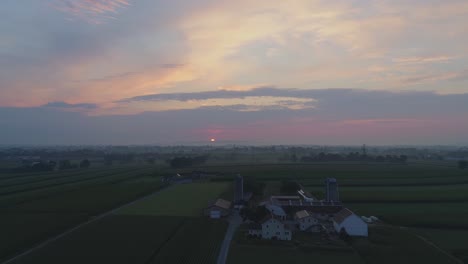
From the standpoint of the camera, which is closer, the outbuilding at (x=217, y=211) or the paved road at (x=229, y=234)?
the paved road at (x=229, y=234)

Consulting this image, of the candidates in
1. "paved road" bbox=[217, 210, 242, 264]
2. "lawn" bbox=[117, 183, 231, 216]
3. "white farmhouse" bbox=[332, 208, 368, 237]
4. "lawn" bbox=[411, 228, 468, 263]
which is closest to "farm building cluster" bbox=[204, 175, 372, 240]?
"white farmhouse" bbox=[332, 208, 368, 237]

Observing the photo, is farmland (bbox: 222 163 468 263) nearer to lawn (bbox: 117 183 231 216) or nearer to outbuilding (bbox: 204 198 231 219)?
outbuilding (bbox: 204 198 231 219)

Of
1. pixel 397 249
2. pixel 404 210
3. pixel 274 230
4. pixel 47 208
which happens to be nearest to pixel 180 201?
pixel 47 208

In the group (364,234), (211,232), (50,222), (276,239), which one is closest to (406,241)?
(364,234)

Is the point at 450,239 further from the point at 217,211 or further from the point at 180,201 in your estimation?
the point at 180,201

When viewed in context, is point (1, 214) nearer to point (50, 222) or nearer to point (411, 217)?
point (50, 222)

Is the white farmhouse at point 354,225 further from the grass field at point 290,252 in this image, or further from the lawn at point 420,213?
the lawn at point 420,213

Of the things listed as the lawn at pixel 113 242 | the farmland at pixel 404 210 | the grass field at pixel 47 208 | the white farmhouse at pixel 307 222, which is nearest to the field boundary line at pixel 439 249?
the farmland at pixel 404 210
